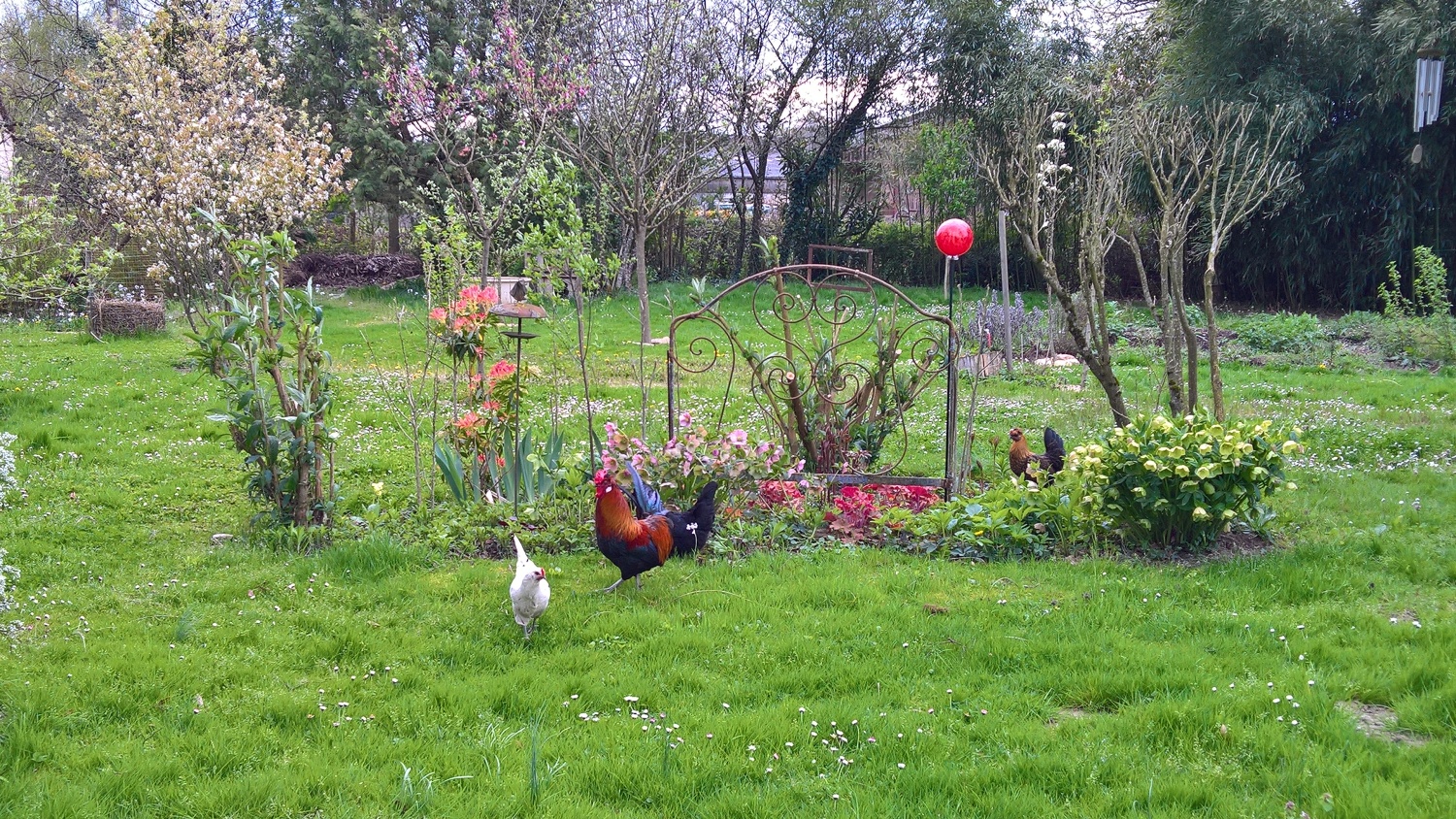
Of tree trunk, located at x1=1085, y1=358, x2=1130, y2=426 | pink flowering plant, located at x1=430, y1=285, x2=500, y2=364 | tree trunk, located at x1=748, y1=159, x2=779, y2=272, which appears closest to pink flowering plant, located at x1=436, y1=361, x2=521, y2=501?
pink flowering plant, located at x1=430, y1=285, x2=500, y2=364

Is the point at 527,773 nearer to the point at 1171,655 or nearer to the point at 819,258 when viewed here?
the point at 1171,655

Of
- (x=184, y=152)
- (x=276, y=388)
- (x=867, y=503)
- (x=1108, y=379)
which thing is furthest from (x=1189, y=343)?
(x=184, y=152)

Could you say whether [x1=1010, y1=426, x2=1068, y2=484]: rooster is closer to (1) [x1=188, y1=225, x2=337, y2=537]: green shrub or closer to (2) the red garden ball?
(2) the red garden ball

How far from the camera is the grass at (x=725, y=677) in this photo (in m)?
2.65

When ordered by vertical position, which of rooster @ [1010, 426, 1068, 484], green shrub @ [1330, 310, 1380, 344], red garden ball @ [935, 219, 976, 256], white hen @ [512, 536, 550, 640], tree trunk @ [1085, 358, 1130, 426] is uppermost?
red garden ball @ [935, 219, 976, 256]

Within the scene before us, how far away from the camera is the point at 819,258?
2034 cm

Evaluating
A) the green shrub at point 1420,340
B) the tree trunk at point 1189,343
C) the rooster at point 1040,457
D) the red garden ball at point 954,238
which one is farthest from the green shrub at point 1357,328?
the rooster at point 1040,457

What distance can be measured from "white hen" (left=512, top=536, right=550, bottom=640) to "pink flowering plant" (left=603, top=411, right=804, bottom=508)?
4.22ft

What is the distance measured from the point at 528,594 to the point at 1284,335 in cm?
1129

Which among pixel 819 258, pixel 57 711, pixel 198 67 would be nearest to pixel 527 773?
pixel 57 711

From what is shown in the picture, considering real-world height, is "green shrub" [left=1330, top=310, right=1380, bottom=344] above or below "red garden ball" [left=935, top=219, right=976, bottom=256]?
below

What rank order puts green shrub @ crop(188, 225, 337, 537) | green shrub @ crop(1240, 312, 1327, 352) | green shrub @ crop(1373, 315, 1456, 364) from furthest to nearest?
green shrub @ crop(1240, 312, 1327, 352) < green shrub @ crop(1373, 315, 1456, 364) < green shrub @ crop(188, 225, 337, 537)

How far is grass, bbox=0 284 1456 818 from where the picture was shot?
2.65 m

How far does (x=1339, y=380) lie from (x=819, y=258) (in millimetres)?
12188
